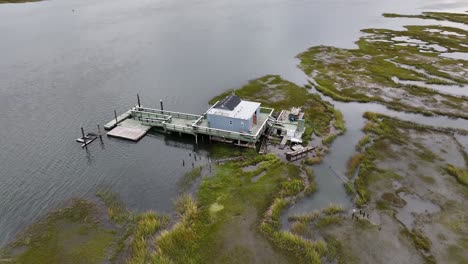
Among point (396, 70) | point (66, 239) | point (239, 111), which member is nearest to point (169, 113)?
point (239, 111)

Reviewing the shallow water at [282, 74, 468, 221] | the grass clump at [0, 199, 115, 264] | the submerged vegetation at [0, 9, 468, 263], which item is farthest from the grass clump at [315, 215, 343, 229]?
the grass clump at [0, 199, 115, 264]

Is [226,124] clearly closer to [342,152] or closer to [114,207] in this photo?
[342,152]

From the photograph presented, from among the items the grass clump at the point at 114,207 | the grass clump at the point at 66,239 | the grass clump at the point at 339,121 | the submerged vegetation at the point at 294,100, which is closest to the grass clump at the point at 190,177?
the grass clump at the point at 114,207

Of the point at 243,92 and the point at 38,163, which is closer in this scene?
the point at 38,163

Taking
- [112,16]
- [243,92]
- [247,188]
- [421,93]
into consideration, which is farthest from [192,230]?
[112,16]

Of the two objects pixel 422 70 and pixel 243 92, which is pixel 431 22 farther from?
pixel 243 92
